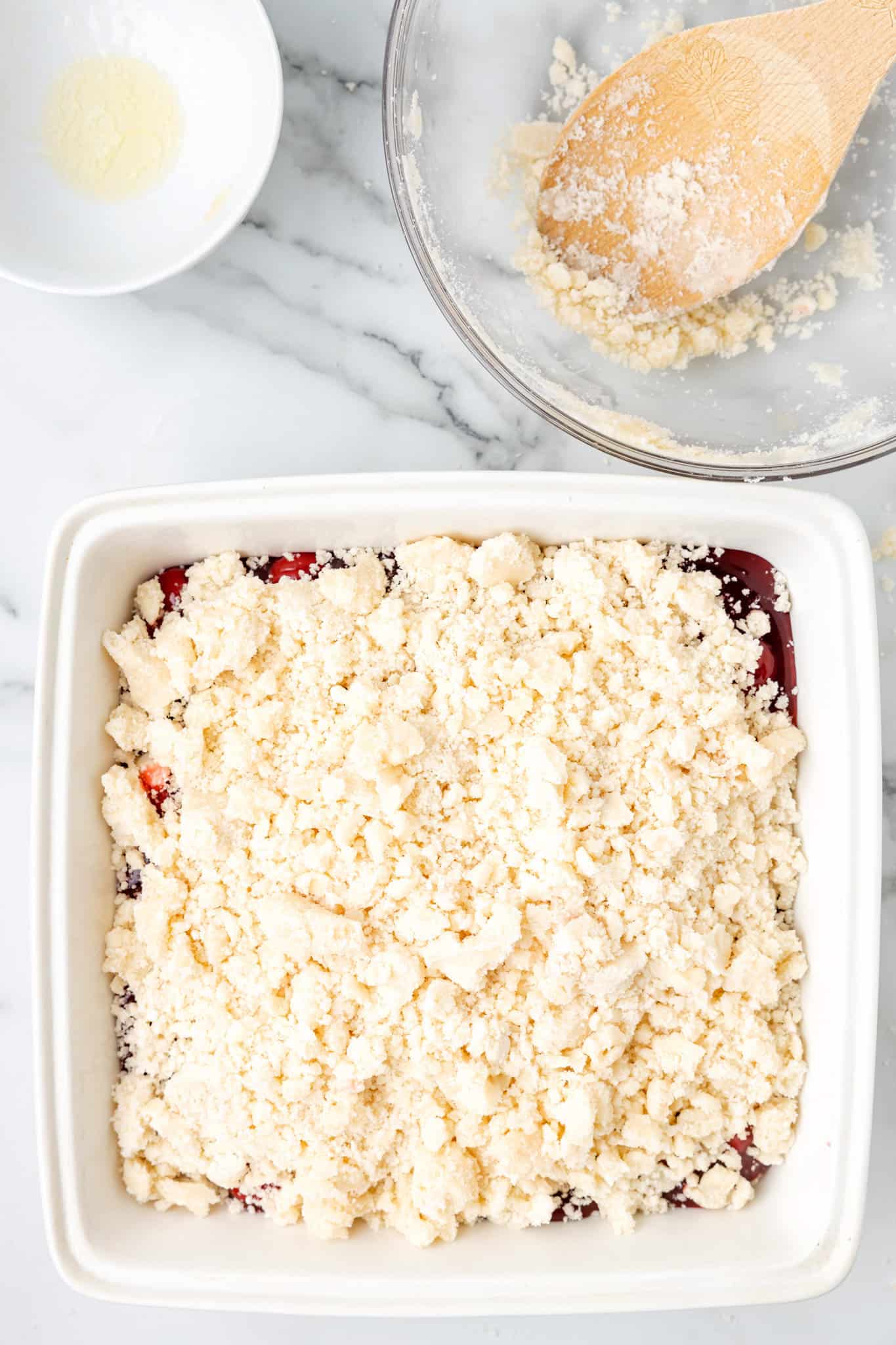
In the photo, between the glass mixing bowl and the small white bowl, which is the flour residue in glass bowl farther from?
the small white bowl

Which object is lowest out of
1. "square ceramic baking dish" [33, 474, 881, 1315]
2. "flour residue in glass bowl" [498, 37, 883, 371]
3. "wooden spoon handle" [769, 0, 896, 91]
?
"square ceramic baking dish" [33, 474, 881, 1315]

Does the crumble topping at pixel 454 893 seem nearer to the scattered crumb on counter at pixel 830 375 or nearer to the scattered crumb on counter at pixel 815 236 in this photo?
the scattered crumb on counter at pixel 830 375

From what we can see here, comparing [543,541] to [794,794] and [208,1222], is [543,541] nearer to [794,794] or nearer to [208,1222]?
[794,794]

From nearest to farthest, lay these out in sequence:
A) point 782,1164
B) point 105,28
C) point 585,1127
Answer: point 585,1127
point 782,1164
point 105,28

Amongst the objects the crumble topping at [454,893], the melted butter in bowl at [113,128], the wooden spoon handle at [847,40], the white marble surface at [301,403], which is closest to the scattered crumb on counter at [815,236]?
the wooden spoon handle at [847,40]

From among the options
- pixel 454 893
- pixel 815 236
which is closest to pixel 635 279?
pixel 815 236

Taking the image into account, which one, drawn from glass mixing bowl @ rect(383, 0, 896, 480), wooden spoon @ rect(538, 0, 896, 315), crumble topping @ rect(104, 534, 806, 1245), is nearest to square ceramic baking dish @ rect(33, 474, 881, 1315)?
crumble topping @ rect(104, 534, 806, 1245)

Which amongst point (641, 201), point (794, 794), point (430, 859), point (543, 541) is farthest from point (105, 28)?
point (794, 794)
